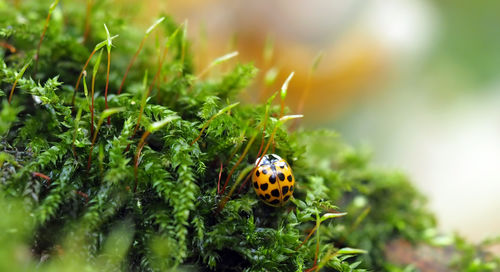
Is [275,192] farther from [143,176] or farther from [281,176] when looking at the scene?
[143,176]

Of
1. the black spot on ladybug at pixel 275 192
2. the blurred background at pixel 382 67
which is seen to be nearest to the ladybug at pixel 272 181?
the black spot on ladybug at pixel 275 192

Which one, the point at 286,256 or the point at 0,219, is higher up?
the point at 286,256

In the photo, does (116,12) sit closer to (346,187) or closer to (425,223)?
(346,187)

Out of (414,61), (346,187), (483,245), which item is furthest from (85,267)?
(414,61)

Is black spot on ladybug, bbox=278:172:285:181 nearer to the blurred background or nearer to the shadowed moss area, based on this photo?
the shadowed moss area

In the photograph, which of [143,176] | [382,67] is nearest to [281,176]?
[143,176]
